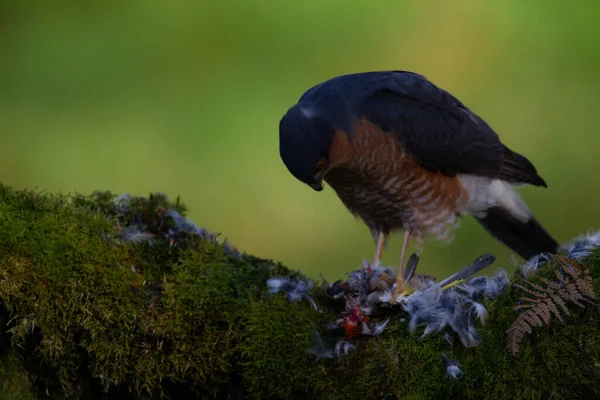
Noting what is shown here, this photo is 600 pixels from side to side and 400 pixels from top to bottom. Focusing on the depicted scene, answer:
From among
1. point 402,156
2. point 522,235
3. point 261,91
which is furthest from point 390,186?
point 261,91

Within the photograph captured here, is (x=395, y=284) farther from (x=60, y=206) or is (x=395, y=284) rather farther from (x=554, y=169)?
(x=554, y=169)

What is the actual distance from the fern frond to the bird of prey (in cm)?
141

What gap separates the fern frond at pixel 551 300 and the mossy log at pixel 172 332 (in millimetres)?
50

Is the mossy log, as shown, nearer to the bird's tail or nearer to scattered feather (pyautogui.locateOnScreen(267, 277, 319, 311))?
scattered feather (pyautogui.locateOnScreen(267, 277, 319, 311))

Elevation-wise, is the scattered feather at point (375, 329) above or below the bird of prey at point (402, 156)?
below

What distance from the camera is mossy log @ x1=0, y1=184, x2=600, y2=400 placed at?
2541 millimetres

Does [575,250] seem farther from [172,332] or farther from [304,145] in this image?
[304,145]

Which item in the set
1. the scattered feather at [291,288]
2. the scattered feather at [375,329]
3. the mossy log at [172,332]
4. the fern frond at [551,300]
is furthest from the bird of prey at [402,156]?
the fern frond at [551,300]

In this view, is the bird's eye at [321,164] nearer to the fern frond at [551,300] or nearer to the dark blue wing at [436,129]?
the dark blue wing at [436,129]

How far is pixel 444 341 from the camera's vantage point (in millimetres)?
2545

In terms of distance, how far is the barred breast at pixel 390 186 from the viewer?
4016mm

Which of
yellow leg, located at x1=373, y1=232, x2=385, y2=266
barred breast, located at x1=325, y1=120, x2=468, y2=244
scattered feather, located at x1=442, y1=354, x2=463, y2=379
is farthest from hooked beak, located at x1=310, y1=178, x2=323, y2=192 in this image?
scattered feather, located at x1=442, y1=354, x2=463, y2=379

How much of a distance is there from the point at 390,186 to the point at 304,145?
685 mm

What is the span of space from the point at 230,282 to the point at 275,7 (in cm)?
404
